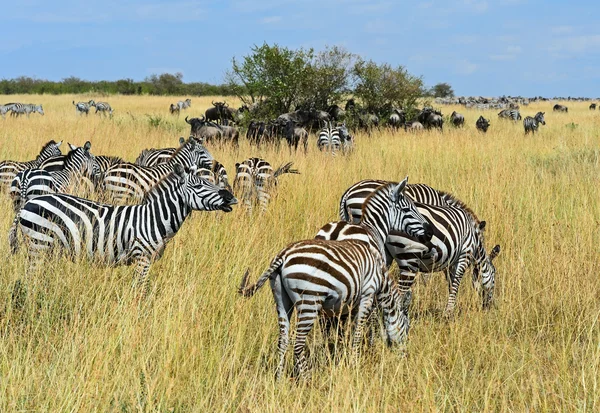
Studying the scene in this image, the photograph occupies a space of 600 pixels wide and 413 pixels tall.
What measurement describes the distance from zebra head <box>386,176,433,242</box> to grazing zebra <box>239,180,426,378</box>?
0.72 metres

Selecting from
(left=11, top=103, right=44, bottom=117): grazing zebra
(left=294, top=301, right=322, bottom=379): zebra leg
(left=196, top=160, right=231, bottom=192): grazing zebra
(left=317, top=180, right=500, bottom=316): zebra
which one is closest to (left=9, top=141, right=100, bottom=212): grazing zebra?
(left=196, top=160, right=231, bottom=192): grazing zebra

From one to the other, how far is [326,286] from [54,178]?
5199 mm

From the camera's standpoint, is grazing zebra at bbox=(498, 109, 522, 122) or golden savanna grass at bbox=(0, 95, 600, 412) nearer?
golden savanna grass at bbox=(0, 95, 600, 412)

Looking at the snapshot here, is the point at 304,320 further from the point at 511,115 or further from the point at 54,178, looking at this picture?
the point at 511,115

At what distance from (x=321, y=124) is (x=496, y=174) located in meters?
11.6

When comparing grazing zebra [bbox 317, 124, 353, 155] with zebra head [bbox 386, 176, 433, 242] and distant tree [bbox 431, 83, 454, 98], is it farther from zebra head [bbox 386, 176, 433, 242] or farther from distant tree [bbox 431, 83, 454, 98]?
distant tree [bbox 431, 83, 454, 98]

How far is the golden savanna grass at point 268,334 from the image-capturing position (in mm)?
4043

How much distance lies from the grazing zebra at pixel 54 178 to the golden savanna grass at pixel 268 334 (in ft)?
1.07

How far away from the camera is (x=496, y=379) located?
4.62m

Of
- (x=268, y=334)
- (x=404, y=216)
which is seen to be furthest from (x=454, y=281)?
(x=268, y=334)

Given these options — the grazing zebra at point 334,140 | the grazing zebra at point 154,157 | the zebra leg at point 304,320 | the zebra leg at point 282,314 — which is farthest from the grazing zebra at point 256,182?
the grazing zebra at point 334,140

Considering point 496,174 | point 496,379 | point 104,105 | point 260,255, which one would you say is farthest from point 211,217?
point 104,105

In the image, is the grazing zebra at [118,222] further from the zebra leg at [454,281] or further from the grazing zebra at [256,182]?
the grazing zebra at [256,182]

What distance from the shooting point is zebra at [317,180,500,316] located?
574cm
